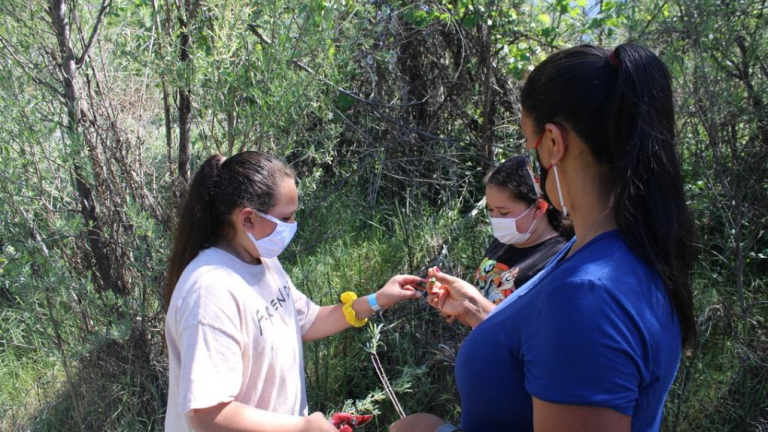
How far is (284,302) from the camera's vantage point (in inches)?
86.0

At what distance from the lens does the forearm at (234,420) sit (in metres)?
1.66

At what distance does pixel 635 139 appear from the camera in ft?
3.99

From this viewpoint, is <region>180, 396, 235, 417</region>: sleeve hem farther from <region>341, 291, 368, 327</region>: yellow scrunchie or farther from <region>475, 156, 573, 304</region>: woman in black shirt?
<region>475, 156, 573, 304</region>: woman in black shirt

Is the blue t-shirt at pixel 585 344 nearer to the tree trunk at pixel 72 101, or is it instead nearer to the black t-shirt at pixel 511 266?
the black t-shirt at pixel 511 266

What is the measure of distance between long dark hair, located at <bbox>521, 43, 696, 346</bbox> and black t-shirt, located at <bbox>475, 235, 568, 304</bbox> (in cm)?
147

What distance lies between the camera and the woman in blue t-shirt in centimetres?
109

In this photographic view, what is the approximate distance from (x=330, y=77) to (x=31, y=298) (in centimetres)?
176

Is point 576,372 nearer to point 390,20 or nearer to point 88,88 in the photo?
point 88,88

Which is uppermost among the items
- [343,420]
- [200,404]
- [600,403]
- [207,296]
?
[600,403]

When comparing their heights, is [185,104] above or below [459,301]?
above

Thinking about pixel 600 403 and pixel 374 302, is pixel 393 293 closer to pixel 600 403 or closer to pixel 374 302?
pixel 374 302

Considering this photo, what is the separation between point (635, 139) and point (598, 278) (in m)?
0.29

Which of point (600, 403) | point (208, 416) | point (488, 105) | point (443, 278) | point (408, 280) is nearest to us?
point (600, 403)

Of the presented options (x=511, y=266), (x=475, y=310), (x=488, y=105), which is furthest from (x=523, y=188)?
(x=488, y=105)
